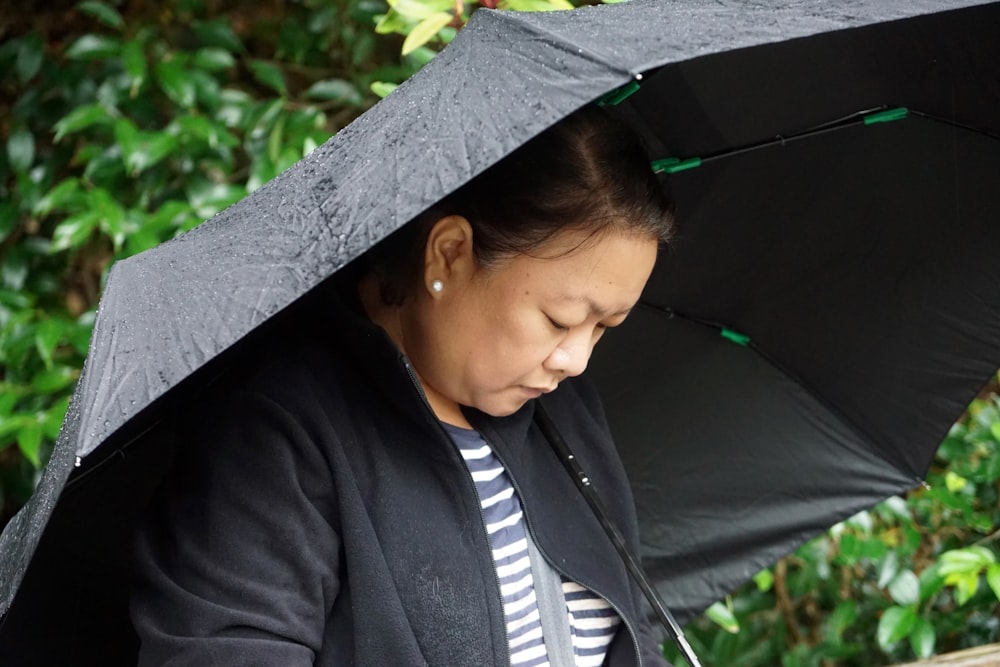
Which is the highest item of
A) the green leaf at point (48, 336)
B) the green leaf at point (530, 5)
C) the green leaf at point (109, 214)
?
the green leaf at point (530, 5)

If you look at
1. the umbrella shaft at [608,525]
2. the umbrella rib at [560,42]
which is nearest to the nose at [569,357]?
the umbrella shaft at [608,525]

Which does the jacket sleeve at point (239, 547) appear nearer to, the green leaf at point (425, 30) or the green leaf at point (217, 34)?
the green leaf at point (425, 30)

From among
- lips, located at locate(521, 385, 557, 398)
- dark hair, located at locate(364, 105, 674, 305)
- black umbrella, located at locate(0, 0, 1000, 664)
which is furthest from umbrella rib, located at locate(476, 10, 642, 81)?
lips, located at locate(521, 385, 557, 398)

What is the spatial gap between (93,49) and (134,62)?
10cm

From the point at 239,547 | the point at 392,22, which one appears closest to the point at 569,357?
the point at 239,547

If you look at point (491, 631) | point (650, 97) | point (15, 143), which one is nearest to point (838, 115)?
point (650, 97)

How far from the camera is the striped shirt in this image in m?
1.49

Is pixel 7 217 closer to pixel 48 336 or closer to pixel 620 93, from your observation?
pixel 48 336

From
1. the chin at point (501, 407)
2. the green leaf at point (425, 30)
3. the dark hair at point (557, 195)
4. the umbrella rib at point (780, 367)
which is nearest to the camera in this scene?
the dark hair at point (557, 195)

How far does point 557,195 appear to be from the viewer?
137 cm

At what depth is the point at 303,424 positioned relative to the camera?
1.36 m

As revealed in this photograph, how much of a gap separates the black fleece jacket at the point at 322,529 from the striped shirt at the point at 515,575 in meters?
0.02

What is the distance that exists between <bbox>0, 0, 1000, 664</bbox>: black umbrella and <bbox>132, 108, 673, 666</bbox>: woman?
0.11 metres

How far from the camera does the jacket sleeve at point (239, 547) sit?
1246 millimetres
